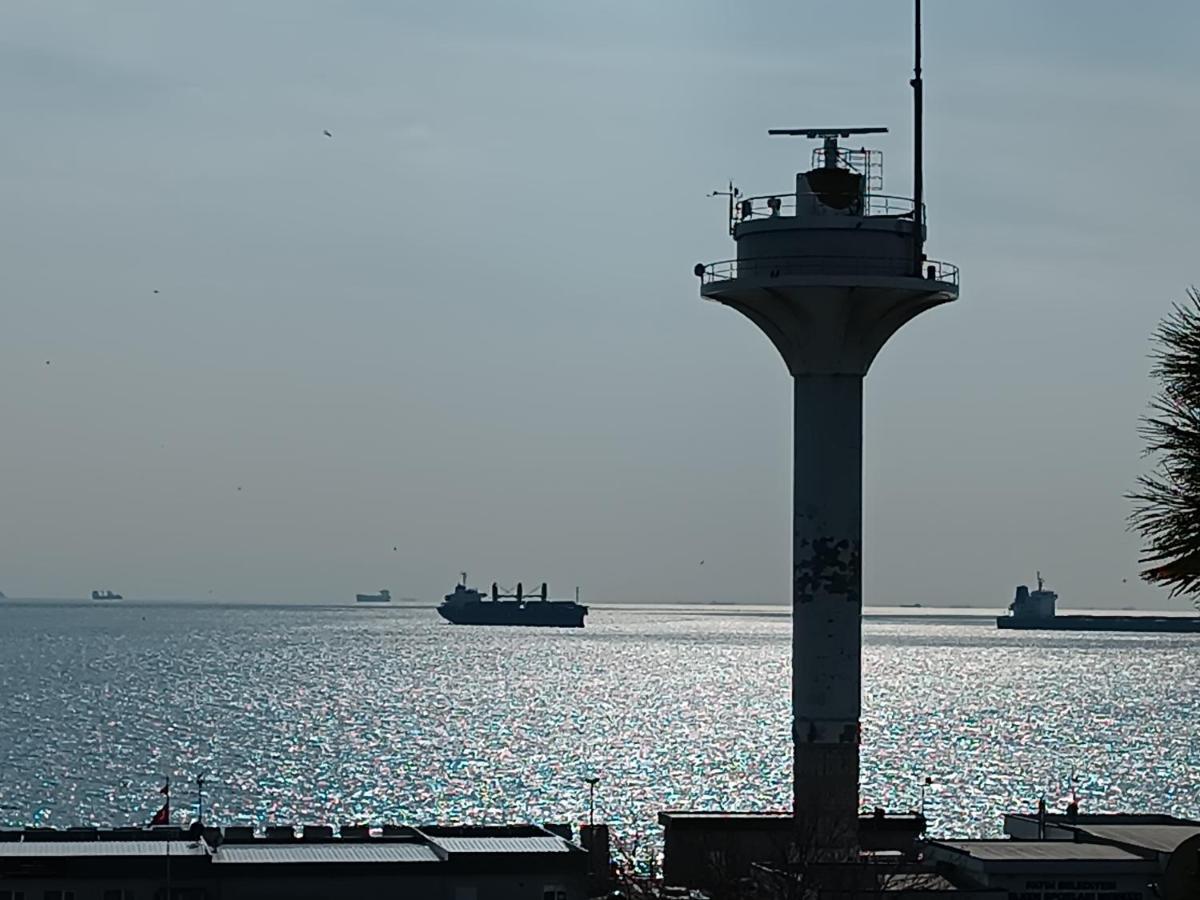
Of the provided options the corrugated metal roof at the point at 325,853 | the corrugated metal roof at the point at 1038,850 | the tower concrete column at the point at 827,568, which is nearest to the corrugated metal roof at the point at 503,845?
the corrugated metal roof at the point at 325,853

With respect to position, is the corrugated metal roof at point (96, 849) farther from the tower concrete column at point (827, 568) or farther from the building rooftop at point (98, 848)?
the tower concrete column at point (827, 568)

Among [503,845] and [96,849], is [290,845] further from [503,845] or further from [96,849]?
[503,845]

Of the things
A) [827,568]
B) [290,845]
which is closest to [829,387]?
[827,568]

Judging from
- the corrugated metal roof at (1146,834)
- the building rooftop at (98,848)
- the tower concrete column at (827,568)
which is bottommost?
the building rooftop at (98,848)

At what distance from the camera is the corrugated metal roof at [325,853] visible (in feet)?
174

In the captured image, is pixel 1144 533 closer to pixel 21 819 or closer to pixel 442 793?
pixel 21 819

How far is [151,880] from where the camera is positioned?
52.1m

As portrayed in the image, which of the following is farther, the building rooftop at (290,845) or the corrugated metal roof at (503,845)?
the corrugated metal roof at (503,845)

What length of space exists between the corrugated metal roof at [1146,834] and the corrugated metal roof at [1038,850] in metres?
1.06

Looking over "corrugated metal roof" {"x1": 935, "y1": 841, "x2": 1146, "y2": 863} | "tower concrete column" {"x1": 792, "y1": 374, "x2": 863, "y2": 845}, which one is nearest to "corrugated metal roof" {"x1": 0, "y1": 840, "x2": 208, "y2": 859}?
"tower concrete column" {"x1": 792, "y1": 374, "x2": 863, "y2": 845}

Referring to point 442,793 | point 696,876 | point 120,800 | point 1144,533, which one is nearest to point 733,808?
point 442,793

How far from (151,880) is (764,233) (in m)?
27.0

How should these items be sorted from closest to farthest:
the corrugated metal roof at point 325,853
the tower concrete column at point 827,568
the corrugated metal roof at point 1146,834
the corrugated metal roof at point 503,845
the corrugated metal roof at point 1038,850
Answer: the corrugated metal roof at point 325,853 → the corrugated metal roof at point 503,845 → the corrugated metal roof at point 1038,850 → the corrugated metal roof at point 1146,834 → the tower concrete column at point 827,568

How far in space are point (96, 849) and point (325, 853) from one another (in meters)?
5.89
